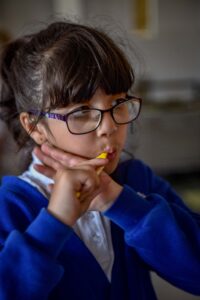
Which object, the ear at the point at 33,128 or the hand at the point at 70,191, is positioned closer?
the hand at the point at 70,191

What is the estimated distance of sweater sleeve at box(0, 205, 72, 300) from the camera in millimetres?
577

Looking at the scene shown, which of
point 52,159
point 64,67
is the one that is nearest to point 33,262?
point 52,159

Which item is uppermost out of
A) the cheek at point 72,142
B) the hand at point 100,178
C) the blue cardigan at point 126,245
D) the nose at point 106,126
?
the nose at point 106,126

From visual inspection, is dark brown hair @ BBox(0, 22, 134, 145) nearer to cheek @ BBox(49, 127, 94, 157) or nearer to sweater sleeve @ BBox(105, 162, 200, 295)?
cheek @ BBox(49, 127, 94, 157)

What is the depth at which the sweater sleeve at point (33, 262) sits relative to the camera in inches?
22.7

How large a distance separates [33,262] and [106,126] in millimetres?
257

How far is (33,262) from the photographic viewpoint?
22.7 inches

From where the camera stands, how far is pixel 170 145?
3836 millimetres

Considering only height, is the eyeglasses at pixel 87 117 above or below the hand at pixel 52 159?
above

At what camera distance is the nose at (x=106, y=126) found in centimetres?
68

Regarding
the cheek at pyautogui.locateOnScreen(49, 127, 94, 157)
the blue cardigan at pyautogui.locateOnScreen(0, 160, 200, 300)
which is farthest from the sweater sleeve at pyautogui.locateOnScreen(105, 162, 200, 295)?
the cheek at pyautogui.locateOnScreen(49, 127, 94, 157)

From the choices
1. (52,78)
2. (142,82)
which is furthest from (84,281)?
(142,82)

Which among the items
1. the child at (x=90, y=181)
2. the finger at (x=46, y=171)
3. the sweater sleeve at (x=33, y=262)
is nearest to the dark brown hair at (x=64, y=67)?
the child at (x=90, y=181)

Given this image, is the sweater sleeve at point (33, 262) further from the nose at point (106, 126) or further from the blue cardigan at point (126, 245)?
the nose at point (106, 126)
